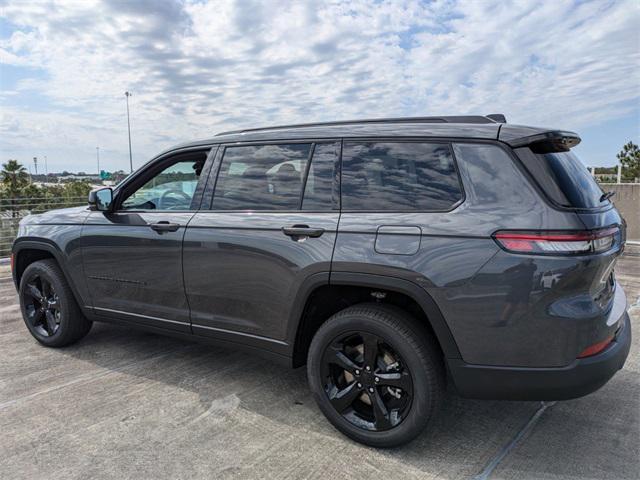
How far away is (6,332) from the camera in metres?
4.80

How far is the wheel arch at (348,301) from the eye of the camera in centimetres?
245

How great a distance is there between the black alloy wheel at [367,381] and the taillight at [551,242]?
0.86 metres

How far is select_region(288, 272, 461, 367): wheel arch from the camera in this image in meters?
2.45

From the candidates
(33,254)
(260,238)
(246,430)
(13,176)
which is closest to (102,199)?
(33,254)

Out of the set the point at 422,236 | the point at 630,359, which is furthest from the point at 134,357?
the point at 630,359

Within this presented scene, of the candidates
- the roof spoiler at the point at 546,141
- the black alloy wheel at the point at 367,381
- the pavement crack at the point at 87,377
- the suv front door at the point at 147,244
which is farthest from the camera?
the suv front door at the point at 147,244

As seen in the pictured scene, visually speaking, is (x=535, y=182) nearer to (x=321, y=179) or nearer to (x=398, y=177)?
(x=398, y=177)

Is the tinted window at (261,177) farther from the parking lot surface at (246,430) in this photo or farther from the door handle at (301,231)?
the parking lot surface at (246,430)

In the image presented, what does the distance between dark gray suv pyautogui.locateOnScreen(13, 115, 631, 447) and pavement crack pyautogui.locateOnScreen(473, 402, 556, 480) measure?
0.41 metres

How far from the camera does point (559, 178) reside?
7.70ft

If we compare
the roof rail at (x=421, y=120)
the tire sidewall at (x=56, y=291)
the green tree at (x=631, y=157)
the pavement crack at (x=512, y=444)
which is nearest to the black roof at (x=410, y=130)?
the roof rail at (x=421, y=120)

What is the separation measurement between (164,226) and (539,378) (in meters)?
2.57

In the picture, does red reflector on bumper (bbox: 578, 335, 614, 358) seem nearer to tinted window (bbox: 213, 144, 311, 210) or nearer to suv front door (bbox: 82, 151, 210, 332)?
tinted window (bbox: 213, 144, 311, 210)

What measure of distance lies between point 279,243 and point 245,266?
0.32 metres
